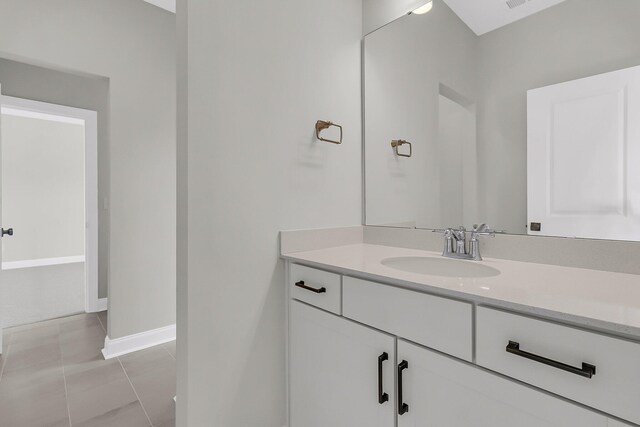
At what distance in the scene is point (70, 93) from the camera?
307 centimetres

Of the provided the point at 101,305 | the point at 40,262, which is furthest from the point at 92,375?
the point at 40,262

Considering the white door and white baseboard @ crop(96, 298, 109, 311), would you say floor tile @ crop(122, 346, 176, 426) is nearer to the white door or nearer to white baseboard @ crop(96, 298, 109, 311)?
white baseboard @ crop(96, 298, 109, 311)

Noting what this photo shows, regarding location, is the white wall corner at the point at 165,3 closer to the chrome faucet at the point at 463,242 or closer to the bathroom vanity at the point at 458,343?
the bathroom vanity at the point at 458,343

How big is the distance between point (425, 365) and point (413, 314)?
0.15m

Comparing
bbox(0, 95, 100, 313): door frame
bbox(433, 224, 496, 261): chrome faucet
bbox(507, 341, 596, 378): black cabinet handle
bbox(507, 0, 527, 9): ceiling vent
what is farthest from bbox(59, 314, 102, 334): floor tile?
bbox(507, 0, 527, 9): ceiling vent

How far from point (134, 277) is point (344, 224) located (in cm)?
175

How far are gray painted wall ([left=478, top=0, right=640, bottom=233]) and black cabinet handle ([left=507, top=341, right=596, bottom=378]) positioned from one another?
0.69 meters

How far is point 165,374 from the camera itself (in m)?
2.03

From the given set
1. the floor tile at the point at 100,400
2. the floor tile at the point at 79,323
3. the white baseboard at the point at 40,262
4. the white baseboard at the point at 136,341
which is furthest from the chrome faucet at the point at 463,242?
the white baseboard at the point at 40,262

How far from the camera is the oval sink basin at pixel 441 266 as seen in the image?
1.24 m

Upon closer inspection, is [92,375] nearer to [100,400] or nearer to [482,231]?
[100,400]

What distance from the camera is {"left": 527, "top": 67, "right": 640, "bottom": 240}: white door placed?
100cm

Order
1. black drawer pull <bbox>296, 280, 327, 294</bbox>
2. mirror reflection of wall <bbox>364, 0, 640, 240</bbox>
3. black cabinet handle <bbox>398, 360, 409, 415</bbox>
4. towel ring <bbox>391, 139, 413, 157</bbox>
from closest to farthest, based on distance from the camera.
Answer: black cabinet handle <bbox>398, 360, 409, 415</bbox> < mirror reflection of wall <bbox>364, 0, 640, 240</bbox> < black drawer pull <bbox>296, 280, 327, 294</bbox> < towel ring <bbox>391, 139, 413, 157</bbox>

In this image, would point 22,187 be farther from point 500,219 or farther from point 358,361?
point 500,219
